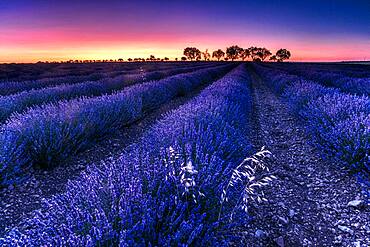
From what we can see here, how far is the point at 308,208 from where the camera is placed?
2.71 meters

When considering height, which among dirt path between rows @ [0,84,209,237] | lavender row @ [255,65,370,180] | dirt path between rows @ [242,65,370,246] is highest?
lavender row @ [255,65,370,180]

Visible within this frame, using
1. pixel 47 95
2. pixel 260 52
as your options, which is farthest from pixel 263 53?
pixel 47 95

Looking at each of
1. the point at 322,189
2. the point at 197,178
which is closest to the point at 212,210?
the point at 197,178

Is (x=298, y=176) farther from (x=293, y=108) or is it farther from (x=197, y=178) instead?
(x=293, y=108)

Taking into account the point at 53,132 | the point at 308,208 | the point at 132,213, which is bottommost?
the point at 308,208

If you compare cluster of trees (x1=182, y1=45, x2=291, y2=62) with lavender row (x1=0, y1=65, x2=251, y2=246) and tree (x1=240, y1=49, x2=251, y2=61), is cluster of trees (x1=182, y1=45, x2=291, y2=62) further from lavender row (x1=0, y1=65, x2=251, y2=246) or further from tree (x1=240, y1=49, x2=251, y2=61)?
lavender row (x1=0, y1=65, x2=251, y2=246)

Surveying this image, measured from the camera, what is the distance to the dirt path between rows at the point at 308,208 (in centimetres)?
225

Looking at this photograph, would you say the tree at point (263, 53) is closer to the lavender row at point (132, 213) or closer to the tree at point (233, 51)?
the tree at point (233, 51)

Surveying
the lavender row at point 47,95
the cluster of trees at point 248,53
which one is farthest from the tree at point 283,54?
the lavender row at point 47,95

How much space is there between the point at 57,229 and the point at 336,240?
7.06 ft

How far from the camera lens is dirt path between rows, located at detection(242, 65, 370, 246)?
2.25 m

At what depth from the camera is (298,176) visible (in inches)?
135

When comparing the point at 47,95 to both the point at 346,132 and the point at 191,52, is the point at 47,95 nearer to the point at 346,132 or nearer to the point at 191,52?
the point at 346,132

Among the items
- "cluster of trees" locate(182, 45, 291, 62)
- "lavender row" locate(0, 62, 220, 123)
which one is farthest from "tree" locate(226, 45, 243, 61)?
"lavender row" locate(0, 62, 220, 123)
